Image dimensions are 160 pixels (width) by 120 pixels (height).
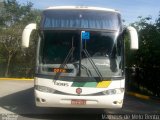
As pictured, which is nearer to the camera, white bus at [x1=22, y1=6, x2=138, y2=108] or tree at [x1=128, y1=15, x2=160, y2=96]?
white bus at [x1=22, y1=6, x2=138, y2=108]

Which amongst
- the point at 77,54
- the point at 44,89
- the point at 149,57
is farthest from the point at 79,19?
the point at 149,57

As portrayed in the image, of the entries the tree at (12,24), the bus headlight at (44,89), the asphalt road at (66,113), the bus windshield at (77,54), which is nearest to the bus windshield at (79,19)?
the bus windshield at (77,54)

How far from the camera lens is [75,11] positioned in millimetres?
10602

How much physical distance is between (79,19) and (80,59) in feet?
4.13

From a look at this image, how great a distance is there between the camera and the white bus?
9742 mm

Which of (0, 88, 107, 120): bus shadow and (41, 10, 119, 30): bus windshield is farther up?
(41, 10, 119, 30): bus windshield

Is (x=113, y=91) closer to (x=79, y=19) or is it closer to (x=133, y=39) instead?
(x=133, y=39)

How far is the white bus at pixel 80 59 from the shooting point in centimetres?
974

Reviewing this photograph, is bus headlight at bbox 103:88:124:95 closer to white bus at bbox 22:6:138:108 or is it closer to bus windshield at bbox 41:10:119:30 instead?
white bus at bbox 22:6:138:108

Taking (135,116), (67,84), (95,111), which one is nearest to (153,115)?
(135,116)

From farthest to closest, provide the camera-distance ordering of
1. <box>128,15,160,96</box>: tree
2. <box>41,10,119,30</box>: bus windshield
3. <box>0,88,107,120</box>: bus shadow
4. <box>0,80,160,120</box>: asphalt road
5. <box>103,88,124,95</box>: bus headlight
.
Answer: <box>128,15,160,96</box>: tree → <box>0,88,107,120</box>: bus shadow → <box>0,80,160,120</box>: asphalt road → <box>41,10,119,30</box>: bus windshield → <box>103,88,124,95</box>: bus headlight

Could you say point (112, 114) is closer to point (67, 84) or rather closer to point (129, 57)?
point (67, 84)

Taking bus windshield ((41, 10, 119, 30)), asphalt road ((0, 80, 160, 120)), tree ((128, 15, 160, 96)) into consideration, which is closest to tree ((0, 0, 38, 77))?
tree ((128, 15, 160, 96))

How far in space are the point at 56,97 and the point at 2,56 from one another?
22.8 m
